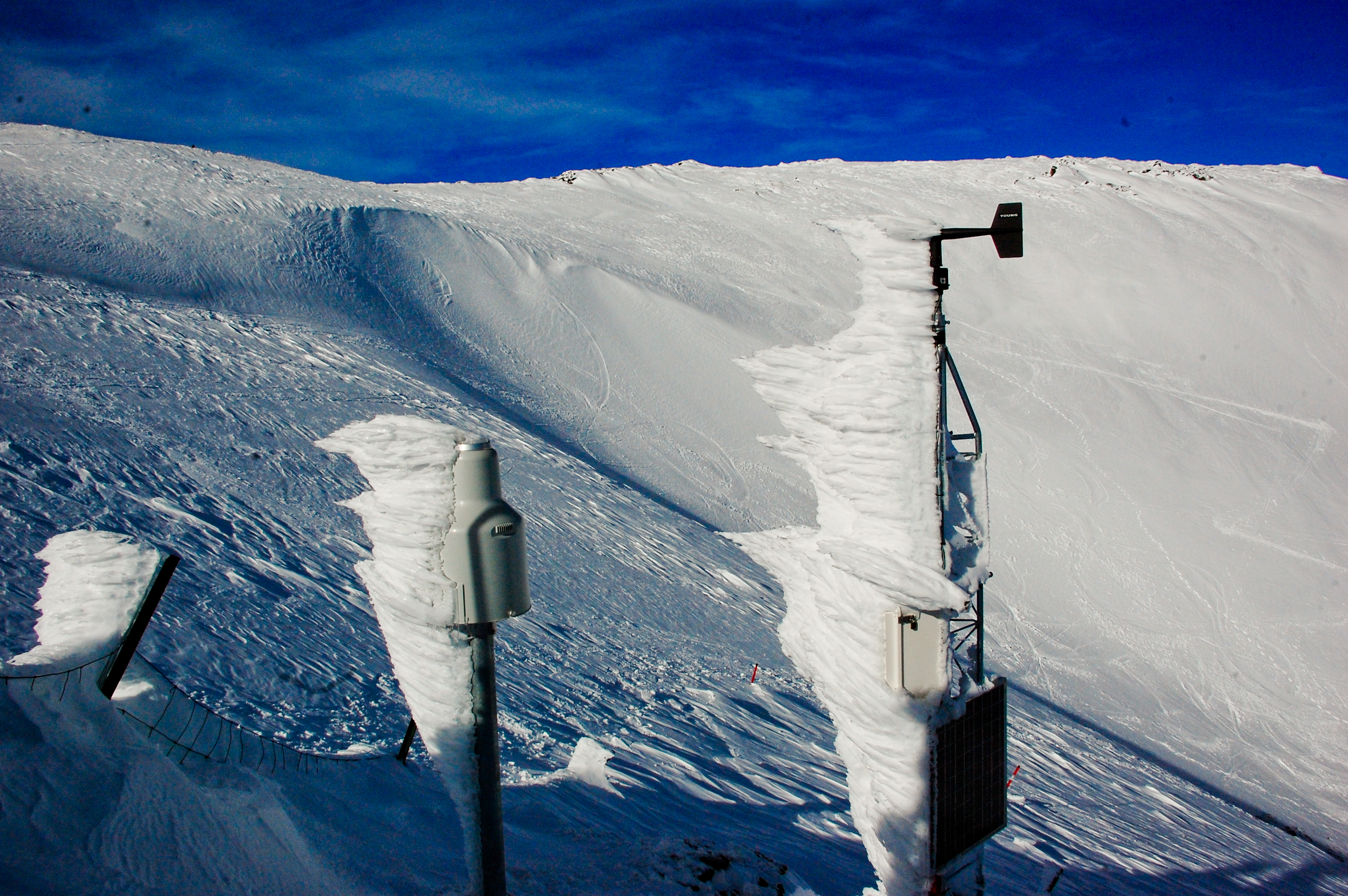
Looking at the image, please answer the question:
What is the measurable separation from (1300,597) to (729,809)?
41.9ft

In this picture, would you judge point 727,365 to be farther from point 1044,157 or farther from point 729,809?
point 1044,157

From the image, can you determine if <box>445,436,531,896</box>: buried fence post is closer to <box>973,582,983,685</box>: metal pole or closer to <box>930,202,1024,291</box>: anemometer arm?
<box>930,202,1024,291</box>: anemometer arm

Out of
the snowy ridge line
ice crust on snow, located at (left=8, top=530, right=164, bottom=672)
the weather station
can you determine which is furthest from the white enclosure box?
the snowy ridge line

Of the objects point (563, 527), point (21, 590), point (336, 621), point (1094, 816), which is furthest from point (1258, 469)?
point (21, 590)

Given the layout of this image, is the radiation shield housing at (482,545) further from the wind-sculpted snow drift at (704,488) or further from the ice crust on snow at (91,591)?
the ice crust on snow at (91,591)

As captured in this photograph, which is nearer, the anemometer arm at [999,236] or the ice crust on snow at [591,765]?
the anemometer arm at [999,236]

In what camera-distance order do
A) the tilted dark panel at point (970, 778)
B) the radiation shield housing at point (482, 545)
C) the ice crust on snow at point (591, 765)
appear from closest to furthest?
the radiation shield housing at point (482, 545) < the tilted dark panel at point (970, 778) < the ice crust on snow at point (591, 765)

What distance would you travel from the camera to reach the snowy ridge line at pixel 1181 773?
9.25 m

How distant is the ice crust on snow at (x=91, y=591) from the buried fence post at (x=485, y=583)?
1.71m

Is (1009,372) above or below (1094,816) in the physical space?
above

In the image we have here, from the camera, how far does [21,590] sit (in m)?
4.77

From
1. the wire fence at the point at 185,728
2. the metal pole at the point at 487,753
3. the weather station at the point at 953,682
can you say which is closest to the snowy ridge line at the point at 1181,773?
the weather station at the point at 953,682

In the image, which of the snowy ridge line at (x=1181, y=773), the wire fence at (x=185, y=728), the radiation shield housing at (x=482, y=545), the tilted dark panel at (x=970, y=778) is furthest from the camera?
the snowy ridge line at (x=1181, y=773)

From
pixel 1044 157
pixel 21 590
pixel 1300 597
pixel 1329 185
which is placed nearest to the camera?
pixel 21 590
